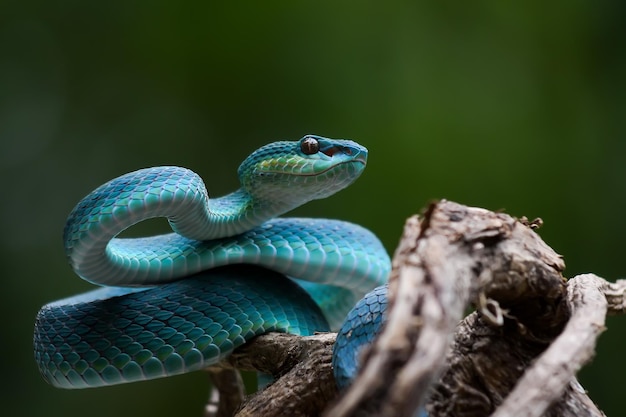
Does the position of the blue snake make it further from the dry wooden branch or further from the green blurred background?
the green blurred background

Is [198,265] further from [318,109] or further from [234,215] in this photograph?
[318,109]

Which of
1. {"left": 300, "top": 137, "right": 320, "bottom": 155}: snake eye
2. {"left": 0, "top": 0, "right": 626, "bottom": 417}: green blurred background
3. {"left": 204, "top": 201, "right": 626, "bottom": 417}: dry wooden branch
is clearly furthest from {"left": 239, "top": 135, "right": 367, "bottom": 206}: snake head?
{"left": 0, "top": 0, "right": 626, "bottom": 417}: green blurred background

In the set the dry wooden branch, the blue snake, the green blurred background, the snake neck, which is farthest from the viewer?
the green blurred background

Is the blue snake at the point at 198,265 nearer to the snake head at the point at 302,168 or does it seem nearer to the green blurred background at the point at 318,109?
the snake head at the point at 302,168

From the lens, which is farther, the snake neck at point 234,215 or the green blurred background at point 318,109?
the green blurred background at point 318,109

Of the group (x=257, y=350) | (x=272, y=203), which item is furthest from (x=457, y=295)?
(x=272, y=203)

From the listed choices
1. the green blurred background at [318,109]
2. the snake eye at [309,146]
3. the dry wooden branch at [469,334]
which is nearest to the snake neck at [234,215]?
the snake eye at [309,146]
